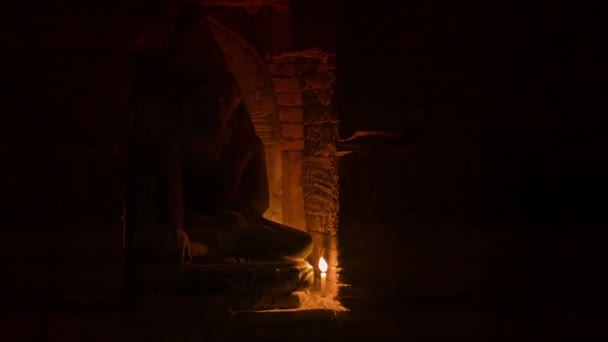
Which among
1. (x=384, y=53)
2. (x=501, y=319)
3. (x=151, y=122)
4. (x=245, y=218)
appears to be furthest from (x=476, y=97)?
(x=151, y=122)

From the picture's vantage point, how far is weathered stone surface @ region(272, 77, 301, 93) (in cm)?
524

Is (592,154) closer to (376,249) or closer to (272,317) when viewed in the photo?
(376,249)

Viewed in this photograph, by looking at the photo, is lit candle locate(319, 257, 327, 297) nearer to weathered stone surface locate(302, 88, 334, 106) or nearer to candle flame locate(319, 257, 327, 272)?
candle flame locate(319, 257, 327, 272)

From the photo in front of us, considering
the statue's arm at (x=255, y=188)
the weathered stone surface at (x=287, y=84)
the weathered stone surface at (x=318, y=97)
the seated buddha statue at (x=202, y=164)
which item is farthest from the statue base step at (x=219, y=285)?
the weathered stone surface at (x=287, y=84)

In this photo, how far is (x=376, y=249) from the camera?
473cm

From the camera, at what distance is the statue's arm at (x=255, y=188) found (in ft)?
16.9

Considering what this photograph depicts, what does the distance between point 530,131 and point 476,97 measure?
0.47 metres

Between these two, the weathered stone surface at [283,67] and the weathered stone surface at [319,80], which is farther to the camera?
the weathered stone surface at [283,67]

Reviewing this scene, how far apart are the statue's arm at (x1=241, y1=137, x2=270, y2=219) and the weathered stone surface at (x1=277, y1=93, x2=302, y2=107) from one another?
14.5 inches

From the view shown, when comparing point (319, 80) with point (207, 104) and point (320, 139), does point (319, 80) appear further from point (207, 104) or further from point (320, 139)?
point (207, 104)

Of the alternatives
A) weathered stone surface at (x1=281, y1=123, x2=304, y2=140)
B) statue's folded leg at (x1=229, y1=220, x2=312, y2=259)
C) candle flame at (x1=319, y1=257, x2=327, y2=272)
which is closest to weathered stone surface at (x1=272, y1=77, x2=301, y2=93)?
weathered stone surface at (x1=281, y1=123, x2=304, y2=140)

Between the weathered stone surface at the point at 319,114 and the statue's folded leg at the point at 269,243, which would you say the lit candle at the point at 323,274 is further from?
the weathered stone surface at the point at 319,114

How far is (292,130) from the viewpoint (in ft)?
17.4

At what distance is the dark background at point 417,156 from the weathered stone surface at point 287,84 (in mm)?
487
